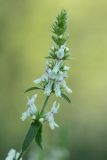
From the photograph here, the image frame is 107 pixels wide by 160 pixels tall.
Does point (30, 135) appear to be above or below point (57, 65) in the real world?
below

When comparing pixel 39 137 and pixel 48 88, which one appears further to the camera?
pixel 39 137

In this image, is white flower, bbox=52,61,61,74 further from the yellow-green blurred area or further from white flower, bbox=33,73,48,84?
the yellow-green blurred area

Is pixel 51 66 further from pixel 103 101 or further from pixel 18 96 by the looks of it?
pixel 103 101

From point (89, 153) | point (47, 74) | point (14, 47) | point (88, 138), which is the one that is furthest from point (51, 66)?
point (14, 47)

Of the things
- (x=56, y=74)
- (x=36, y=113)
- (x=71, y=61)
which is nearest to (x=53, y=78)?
(x=56, y=74)

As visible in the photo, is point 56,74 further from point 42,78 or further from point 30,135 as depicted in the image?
point 30,135

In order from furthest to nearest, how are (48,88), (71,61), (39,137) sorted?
1. (71,61)
2. (39,137)
3. (48,88)

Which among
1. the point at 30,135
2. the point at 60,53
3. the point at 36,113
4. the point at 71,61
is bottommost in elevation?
the point at 30,135

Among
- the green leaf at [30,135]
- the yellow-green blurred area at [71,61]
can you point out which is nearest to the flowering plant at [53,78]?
the green leaf at [30,135]
